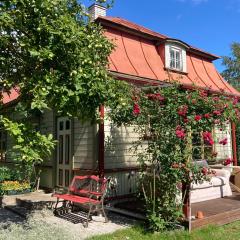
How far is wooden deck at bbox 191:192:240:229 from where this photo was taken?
7167 mm

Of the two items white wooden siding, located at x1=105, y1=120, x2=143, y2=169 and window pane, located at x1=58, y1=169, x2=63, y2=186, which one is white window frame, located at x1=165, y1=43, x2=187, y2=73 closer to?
white wooden siding, located at x1=105, y1=120, x2=143, y2=169

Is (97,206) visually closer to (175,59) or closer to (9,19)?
(9,19)

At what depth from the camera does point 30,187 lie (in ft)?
37.8

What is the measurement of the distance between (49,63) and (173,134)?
2631 mm

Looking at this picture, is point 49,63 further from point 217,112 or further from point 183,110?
point 217,112

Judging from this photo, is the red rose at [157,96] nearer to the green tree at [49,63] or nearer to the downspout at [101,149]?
the green tree at [49,63]

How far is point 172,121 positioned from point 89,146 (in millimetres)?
3472

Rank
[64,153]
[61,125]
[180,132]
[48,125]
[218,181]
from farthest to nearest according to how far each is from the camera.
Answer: [48,125] < [61,125] < [64,153] < [218,181] < [180,132]

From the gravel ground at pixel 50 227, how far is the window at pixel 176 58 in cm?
668

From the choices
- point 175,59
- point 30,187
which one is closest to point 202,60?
point 175,59

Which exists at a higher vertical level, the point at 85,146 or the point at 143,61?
the point at 143,61

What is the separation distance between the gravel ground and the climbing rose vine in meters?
1.14

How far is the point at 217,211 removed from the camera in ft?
25.7

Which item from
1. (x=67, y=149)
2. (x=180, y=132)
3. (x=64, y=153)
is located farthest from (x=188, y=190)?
(x=64, y=153)
